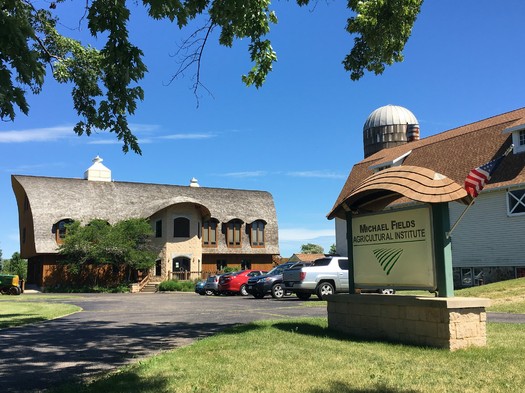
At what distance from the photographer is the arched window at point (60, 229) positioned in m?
43.7

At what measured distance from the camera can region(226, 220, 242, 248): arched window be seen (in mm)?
51219

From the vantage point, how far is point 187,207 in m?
47.3

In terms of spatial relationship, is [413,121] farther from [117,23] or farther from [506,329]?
[117,23]

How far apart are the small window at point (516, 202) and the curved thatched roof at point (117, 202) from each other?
2749 cm

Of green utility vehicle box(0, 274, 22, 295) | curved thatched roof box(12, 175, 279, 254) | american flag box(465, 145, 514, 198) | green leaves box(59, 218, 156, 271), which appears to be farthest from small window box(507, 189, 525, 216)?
green utility vehicle box(0, 274, 22, 295)

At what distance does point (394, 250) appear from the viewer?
376 inches

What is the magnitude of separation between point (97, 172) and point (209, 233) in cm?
1307

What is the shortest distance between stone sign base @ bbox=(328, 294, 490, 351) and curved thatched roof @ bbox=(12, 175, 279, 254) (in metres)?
36.8

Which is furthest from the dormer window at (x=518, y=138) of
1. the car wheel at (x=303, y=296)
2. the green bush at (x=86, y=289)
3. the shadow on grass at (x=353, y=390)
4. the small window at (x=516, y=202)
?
the green bush at (x=86, y=289)

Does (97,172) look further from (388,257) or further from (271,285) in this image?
(388,257)

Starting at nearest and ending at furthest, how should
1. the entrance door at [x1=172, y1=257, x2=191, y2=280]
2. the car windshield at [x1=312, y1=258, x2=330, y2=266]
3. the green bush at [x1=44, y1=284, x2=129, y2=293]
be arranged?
the car windshield at [x1=312, y1=258, x2=330, y2=266]
the green bush at [x1=44, y1=284, x2=129, y2=293]
the entrance door at [x1=172, y1=257, x2=191, y2=280]

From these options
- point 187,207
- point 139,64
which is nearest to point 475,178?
point 139,64

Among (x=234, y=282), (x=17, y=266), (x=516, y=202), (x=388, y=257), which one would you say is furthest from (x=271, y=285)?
(x=17, y=266)

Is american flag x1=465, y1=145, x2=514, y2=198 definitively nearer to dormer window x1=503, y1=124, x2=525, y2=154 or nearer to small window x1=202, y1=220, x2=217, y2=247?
dormer window x1=503, y1=124, x2=525, y2=154
